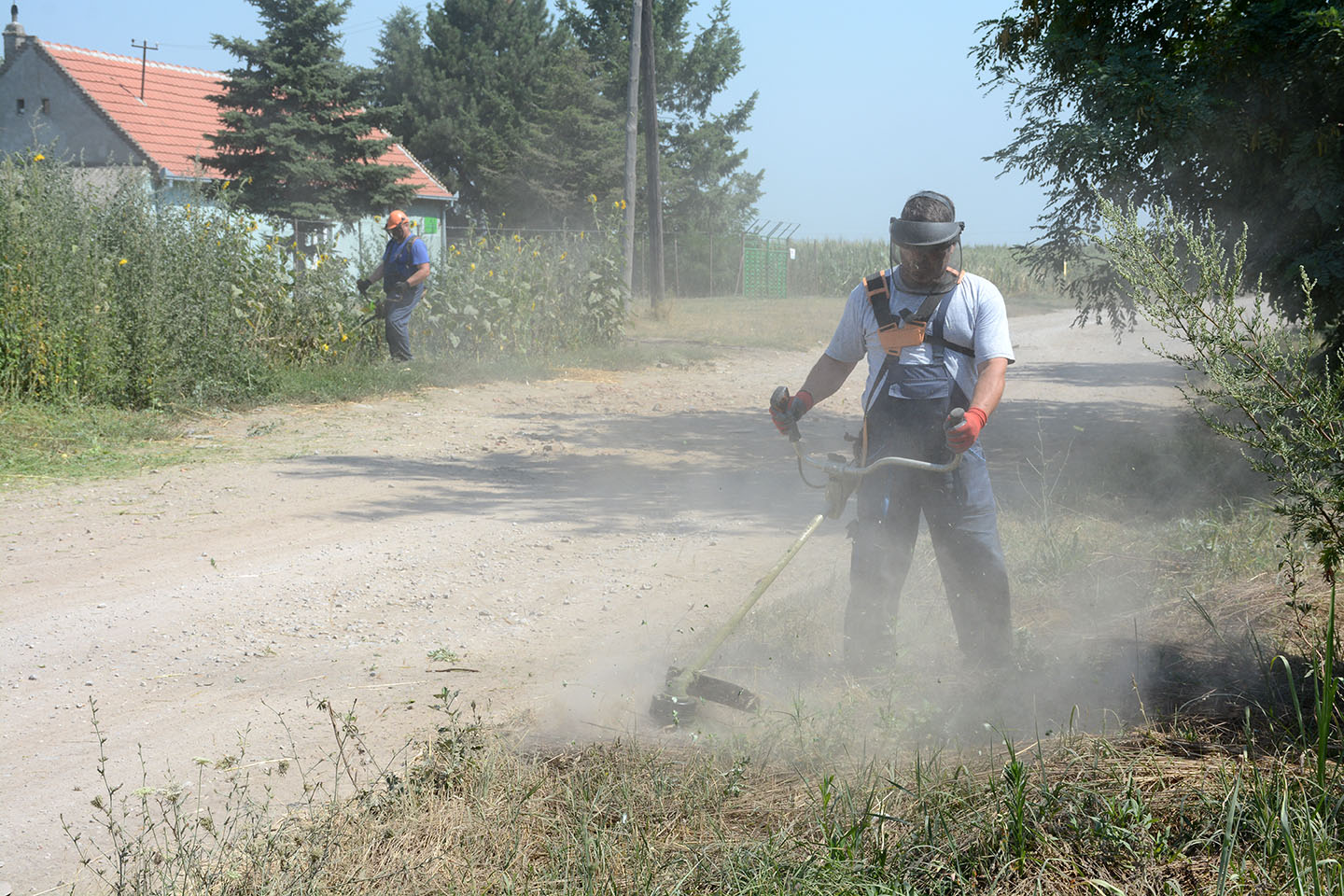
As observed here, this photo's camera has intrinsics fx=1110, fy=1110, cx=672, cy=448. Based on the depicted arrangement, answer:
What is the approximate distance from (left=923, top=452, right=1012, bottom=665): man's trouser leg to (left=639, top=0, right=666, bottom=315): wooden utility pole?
65.7 feet

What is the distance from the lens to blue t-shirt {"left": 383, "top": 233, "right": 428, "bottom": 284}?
13.0 m

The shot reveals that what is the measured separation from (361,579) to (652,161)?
20.4 m

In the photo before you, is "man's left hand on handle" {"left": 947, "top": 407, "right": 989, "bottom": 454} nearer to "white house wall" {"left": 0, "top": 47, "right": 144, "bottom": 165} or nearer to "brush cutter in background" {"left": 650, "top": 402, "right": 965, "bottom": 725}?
"brush cutter in background" {"left": 650, "top": 402, "right": 965, "bottom": 725}

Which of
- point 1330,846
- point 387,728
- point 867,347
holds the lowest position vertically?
point 387,728

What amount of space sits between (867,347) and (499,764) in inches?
82.1

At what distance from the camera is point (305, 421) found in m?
10.7

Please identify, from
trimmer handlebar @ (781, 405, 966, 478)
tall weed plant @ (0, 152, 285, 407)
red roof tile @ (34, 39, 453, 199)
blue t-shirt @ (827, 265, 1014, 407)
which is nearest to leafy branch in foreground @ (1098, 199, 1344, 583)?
blue t-shirt @ (827, 265, 1014, 407)

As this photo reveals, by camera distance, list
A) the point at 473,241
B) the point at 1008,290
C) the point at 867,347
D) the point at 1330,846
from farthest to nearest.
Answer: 1. the point at 1008,290
2. the point at 473,241
3. the point at 867,347
4. the point at 1330,846

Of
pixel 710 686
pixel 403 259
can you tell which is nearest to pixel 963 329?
pixel 710 686

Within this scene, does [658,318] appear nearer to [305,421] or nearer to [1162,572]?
[305,421]

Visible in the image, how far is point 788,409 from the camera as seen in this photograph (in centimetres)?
431

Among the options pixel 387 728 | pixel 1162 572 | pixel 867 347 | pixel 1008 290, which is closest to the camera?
pixel 387 728

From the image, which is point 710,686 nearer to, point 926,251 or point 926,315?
point 926,315

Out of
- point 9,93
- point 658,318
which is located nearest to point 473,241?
point 658,318
